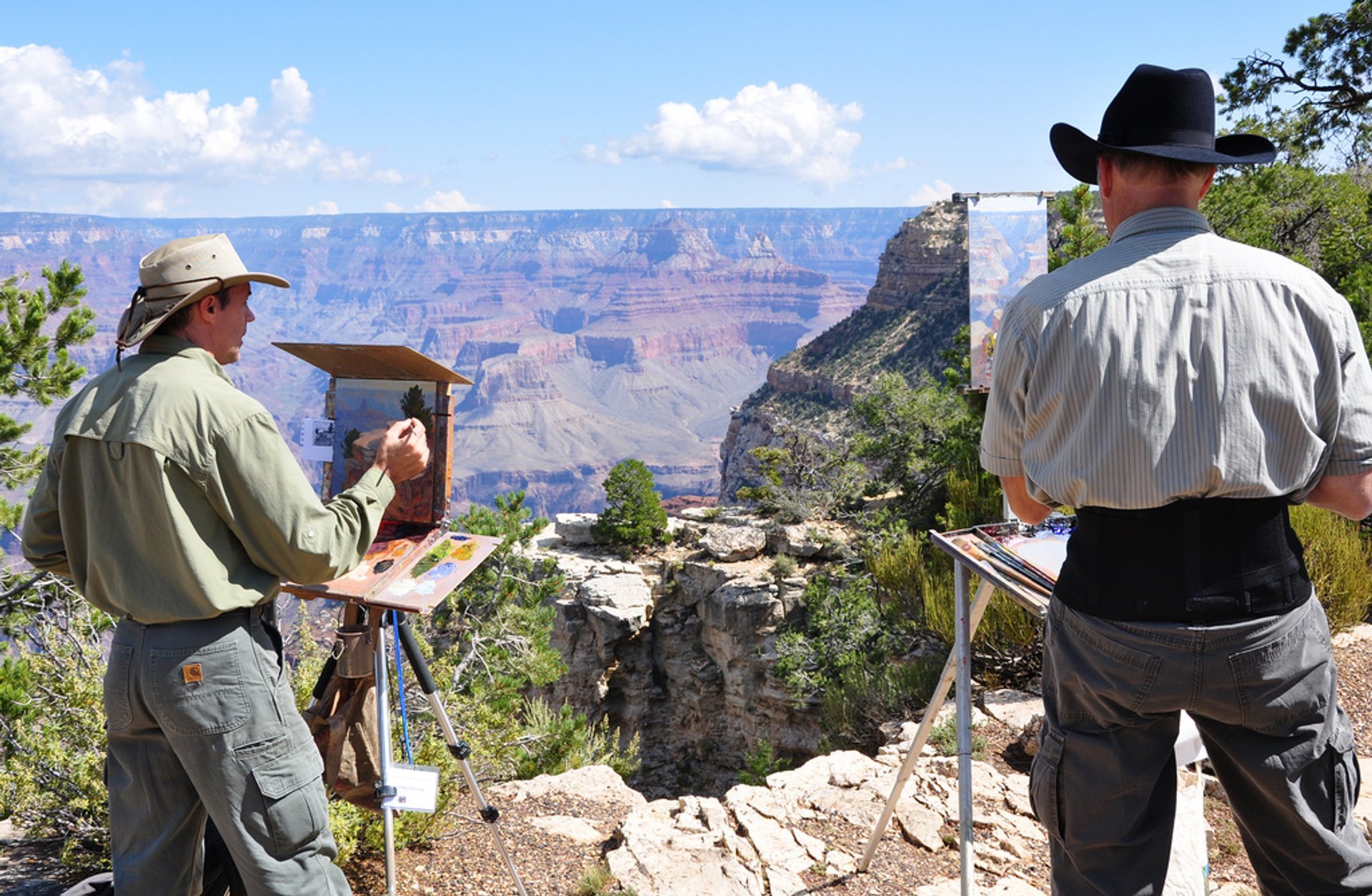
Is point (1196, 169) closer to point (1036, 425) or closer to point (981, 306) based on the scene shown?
point (1036, 425)

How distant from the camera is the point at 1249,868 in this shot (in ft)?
11.5

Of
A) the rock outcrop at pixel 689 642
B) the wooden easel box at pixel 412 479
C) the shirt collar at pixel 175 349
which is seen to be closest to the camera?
the shirt collar at pixel 175 349

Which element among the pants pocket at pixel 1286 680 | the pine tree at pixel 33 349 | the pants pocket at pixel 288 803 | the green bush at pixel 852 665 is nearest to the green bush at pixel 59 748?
the pants pocket at pixel 288 803

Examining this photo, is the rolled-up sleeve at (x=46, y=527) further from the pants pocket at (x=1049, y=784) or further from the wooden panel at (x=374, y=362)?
the pants pocket at (x=1049, y=784)

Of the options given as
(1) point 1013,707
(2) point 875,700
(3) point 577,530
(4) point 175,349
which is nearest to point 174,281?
(4) point 175,349

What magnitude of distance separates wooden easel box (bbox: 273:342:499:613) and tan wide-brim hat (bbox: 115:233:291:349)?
72cm

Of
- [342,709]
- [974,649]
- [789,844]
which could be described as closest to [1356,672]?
[974,649]

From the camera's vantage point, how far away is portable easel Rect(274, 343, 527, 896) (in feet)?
9.23

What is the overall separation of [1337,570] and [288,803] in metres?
5.62

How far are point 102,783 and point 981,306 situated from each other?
4485 millimetres

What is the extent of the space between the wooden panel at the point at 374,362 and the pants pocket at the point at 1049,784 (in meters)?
1.93

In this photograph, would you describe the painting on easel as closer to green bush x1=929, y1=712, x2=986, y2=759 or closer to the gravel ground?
the gravel ground

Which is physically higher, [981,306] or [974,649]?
[981,306]

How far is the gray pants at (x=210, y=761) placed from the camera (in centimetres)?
200
